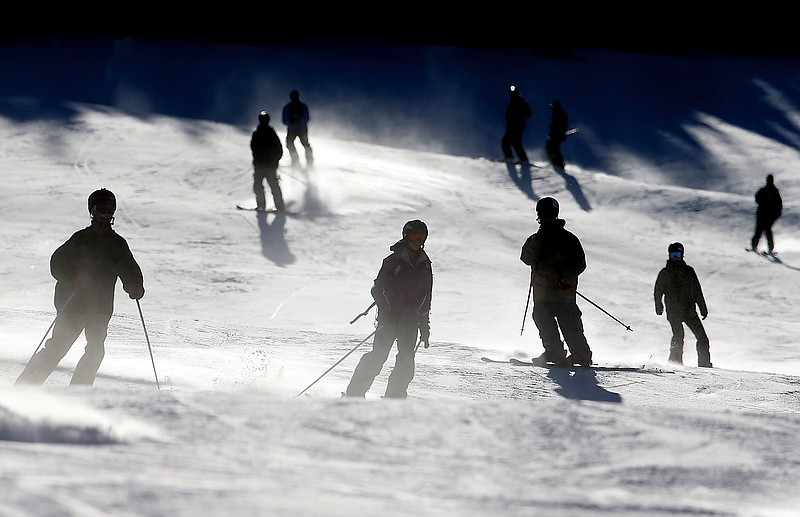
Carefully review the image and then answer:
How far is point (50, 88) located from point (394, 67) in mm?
8558

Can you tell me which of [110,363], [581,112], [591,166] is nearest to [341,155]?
[591,166]

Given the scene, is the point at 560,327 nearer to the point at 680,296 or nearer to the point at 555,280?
the point at 555,280

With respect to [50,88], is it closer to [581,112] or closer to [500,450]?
[581,112]

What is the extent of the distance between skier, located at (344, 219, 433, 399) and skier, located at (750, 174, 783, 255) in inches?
455

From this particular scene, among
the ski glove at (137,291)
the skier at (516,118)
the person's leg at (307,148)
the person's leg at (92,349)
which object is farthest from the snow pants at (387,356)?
the skier at (516,118)

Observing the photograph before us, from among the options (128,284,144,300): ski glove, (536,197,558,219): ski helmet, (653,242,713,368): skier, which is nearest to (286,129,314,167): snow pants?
(653,242,713,368): skier

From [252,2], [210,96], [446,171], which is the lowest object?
[446,171]

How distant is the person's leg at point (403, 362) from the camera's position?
757 centimetres

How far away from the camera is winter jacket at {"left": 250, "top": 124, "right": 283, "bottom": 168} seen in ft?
55.6

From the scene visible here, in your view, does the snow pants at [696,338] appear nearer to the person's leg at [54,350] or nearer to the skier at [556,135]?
the person's leg at [54,350]

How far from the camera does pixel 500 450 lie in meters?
4.33

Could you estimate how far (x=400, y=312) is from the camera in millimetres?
7527

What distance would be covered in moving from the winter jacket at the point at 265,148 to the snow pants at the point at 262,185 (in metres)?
0.10

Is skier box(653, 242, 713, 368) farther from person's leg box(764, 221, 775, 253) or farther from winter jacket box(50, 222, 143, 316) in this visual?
person's leg box(764, 221, 775, 253)
